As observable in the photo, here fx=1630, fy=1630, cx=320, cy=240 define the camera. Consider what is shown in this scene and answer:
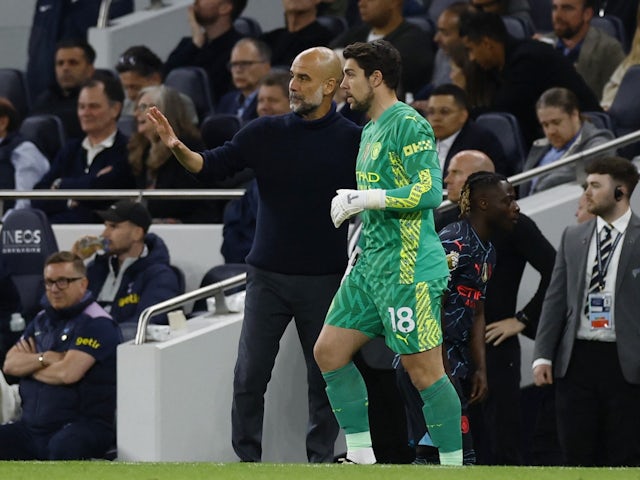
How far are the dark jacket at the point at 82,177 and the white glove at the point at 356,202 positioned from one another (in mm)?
4658

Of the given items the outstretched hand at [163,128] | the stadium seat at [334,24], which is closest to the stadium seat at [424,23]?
the stadium seat at [334,24]

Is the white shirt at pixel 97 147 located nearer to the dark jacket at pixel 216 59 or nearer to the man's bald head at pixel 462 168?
the dark jacket at pixel 216 59

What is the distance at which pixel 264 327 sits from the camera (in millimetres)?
7082

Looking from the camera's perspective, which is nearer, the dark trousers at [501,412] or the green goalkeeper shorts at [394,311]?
the green goalkeeper shorts at [394,311]

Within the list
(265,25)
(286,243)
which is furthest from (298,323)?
(265,25)

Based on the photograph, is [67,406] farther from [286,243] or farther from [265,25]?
[265,25]

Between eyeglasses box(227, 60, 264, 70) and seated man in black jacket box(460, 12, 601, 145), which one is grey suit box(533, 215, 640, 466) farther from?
eyeglasses box(227, 60, 264, 70)

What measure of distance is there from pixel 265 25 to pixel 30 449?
7.04 metres

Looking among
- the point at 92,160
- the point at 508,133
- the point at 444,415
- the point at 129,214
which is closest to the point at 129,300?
the point at 129,214

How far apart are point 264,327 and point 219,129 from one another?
12.0 feet

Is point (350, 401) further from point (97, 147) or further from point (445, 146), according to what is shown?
point (97, 147)

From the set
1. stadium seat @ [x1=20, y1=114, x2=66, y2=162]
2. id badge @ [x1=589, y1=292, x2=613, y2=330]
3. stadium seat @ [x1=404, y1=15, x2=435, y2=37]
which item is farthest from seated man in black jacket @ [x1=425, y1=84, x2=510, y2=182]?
stadium seat @ [x1=20, y1=114, x2=66, y2=162]

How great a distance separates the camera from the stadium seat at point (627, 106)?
9.90 metres

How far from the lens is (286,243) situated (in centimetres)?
705
